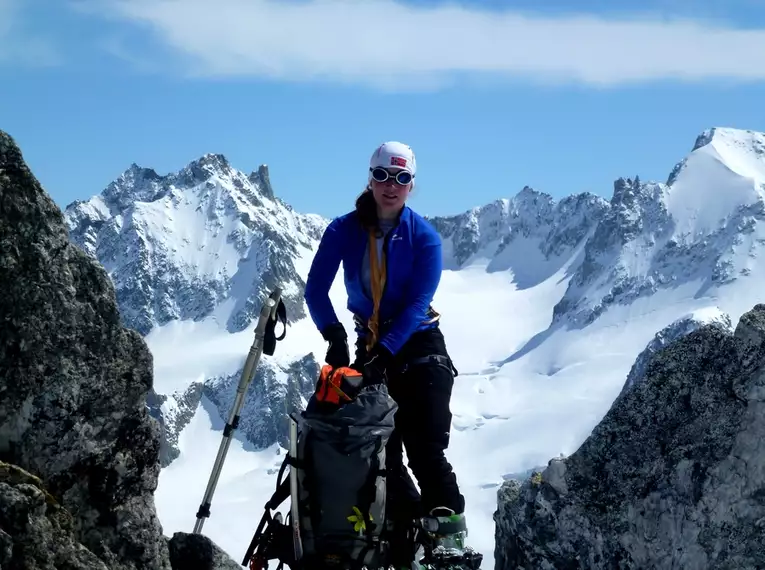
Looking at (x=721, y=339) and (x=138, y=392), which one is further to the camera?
(x=721, y=339)

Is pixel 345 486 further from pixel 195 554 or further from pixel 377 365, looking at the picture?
pixel 195 554

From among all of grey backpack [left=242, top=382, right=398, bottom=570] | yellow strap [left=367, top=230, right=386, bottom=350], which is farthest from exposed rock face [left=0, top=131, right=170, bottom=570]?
yellow strap [left=367, top=230, right=386, bottom=350]

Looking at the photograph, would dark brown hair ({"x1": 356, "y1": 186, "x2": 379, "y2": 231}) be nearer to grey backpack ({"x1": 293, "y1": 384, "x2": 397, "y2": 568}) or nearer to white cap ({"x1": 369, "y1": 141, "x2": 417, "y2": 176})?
white cap ({"x1": 369, "y1": 141, "x2": 417, "y2": 176})

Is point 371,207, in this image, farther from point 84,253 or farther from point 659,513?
point 659,513

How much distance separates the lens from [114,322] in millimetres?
8898

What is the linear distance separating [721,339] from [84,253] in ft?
21.7

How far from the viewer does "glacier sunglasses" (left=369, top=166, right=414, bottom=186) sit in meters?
9.91

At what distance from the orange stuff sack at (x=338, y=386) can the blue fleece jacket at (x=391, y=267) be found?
80cm

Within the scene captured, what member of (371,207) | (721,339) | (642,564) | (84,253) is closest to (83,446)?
(84,253)

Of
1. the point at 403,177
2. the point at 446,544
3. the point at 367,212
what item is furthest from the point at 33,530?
the point at 403,177

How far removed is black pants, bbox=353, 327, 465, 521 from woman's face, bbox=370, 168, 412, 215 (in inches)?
57.4

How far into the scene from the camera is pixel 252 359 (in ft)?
35.1

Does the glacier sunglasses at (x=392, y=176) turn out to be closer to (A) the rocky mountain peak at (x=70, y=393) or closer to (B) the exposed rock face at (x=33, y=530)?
(A) the rocky mountain peak at (x=70, y=393)

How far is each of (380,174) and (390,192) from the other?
0.72ft
